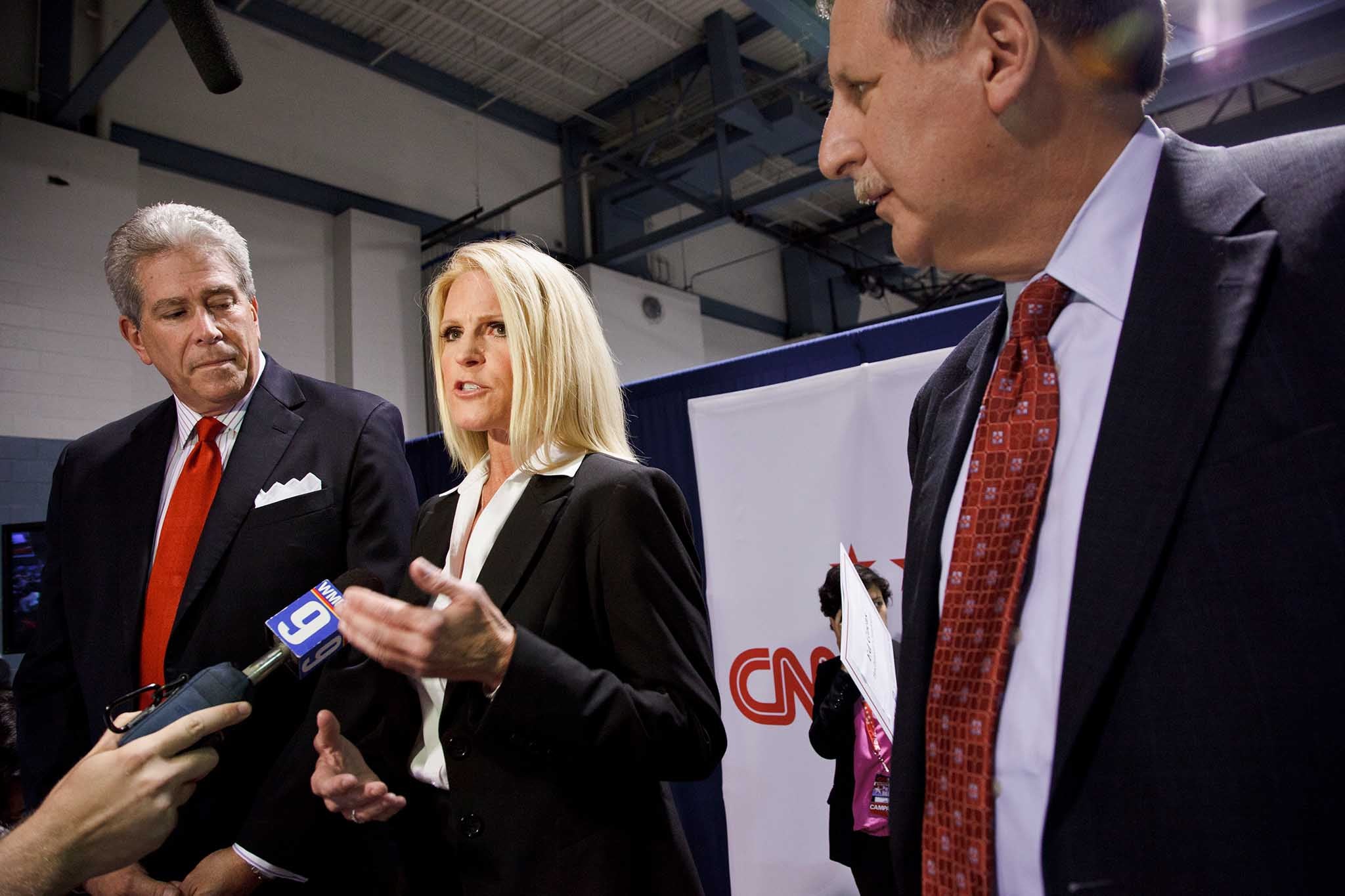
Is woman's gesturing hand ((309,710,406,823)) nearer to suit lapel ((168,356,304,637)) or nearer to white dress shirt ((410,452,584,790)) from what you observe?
white dress shirt ((410,452,584,790))

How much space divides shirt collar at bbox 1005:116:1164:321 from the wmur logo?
7.39 feet

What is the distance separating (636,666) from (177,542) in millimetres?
977

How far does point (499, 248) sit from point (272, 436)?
60cm

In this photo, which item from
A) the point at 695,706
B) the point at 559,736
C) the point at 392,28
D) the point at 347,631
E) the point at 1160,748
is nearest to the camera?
the point at 1160,748

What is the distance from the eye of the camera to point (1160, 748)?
60cm

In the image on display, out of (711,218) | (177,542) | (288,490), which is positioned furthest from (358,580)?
(711,218)

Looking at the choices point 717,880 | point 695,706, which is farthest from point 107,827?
point 717,880

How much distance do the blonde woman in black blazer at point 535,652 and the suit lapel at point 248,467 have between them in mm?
337

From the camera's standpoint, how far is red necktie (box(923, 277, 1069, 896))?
27.5 inches

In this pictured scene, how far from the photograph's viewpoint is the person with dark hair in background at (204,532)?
4.81 feet

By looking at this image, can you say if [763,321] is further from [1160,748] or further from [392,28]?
[1160,748]

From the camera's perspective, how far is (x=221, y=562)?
1.53 metres

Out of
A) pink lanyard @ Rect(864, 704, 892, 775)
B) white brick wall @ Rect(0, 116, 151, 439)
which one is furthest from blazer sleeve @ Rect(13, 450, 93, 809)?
white brick wall @ Rect(0, 116, 151, 439)

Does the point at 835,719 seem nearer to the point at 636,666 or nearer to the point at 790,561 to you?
the point at 790,561
